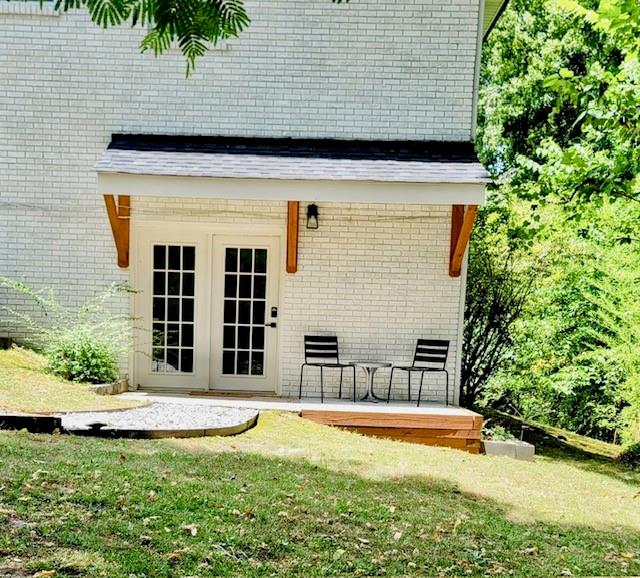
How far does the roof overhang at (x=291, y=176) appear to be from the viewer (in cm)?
794

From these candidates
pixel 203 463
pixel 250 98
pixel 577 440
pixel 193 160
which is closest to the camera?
pixel 203 463

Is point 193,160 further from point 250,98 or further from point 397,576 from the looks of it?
point 397,576

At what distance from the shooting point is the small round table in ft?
28.3

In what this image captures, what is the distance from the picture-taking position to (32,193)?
9008 mm

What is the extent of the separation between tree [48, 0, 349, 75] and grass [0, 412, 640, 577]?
2.73 metres

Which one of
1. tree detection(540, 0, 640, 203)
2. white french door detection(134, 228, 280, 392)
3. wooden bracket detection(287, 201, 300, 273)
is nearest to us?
tree detection(540, 0, 640, 203)

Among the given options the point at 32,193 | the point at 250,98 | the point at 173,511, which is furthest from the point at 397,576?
the point at 32,193

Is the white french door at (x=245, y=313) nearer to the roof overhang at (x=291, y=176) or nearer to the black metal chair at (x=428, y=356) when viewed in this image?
the roof overhang at (x=291, y=176)

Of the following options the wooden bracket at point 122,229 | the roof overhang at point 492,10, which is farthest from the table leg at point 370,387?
the roof overhang at point 492,10

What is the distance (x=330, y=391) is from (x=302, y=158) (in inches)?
122

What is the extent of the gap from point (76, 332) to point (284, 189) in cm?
319

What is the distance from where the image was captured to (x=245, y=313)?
9383mm

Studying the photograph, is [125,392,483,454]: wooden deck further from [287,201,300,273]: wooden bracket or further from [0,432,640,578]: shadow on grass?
[0,432,640,578]: shadow on grass

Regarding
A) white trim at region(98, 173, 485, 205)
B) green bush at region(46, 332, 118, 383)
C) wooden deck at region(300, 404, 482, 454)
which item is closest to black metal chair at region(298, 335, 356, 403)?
wooden deck at region(300, 404, 482, 454)
